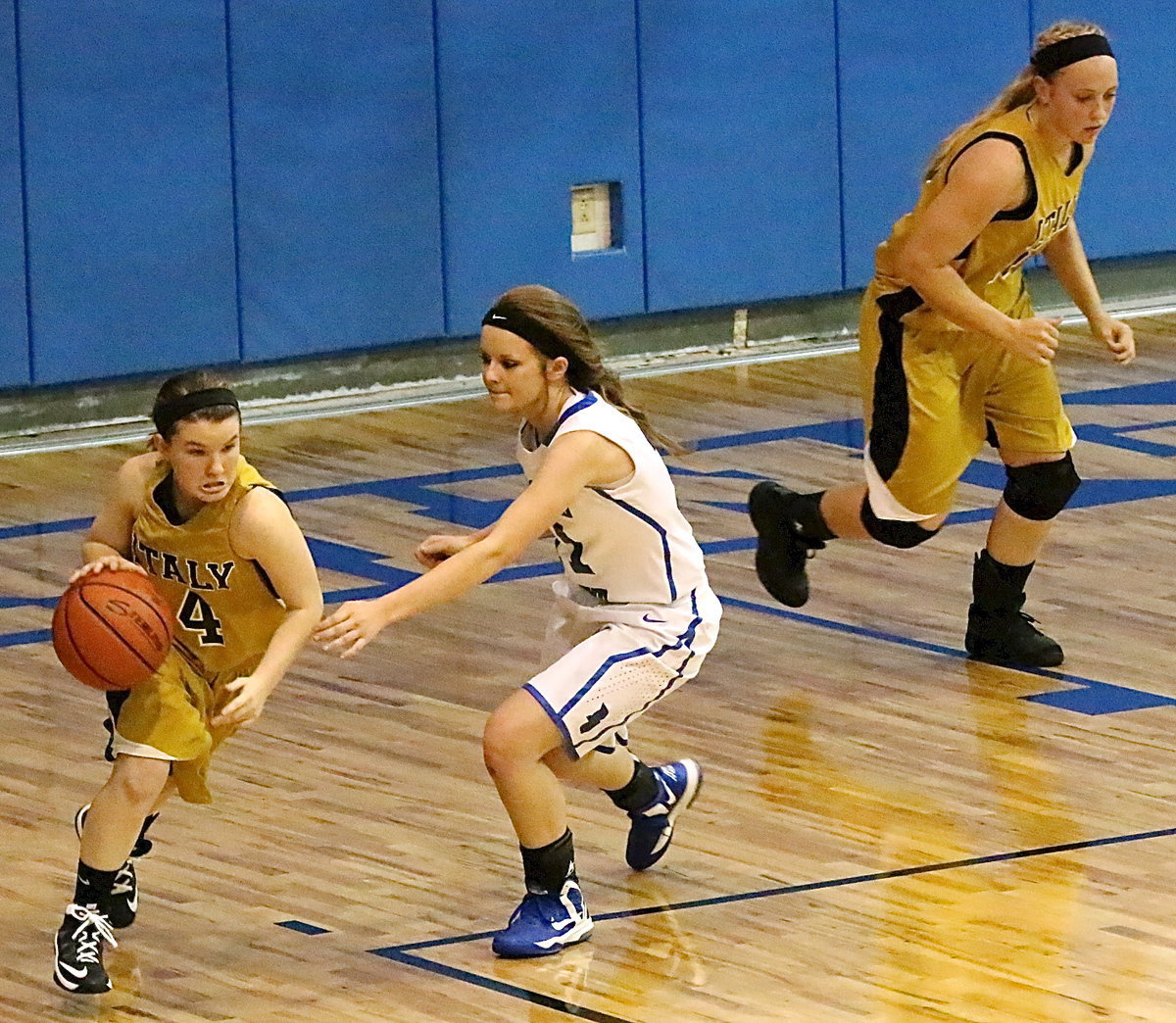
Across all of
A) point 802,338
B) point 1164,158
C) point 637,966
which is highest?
point 1164,158

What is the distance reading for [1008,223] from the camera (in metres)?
6.32

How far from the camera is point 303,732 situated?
20.5 ft

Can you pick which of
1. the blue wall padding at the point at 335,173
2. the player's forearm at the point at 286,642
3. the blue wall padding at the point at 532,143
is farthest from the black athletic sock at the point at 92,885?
the blue wall padding at the point at 532,143

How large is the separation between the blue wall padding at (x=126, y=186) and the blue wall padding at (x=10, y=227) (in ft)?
0.14

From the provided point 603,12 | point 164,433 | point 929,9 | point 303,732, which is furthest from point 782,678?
point 929,9

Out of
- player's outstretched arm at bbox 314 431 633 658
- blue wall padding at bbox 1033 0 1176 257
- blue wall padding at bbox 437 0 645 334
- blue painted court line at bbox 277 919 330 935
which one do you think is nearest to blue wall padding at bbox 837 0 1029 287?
blue wall padding at bbox 1033 0 1176 257

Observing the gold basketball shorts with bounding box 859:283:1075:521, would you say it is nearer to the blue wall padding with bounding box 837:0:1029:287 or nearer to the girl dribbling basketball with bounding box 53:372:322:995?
the girl dribbling basketball with bounding box 53:372:322:995

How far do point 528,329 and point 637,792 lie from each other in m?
0.95

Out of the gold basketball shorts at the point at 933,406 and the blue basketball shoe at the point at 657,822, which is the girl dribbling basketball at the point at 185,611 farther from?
the gold basketball shorts at the point at 933,406

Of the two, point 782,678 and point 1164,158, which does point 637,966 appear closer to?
point 782,678

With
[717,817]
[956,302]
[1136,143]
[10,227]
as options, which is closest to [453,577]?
[717,817]

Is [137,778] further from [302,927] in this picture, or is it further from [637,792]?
[637,792]

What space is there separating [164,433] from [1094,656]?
114 inches

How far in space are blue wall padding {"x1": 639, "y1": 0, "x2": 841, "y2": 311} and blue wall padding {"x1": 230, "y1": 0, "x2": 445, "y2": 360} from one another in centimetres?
100
